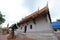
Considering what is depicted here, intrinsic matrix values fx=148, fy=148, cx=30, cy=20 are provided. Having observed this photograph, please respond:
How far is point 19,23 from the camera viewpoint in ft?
73.2

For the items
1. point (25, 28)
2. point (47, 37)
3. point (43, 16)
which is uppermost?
point (43, 16)

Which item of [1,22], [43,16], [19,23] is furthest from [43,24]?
[1,22]

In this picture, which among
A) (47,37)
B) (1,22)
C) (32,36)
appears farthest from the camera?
(1,22)

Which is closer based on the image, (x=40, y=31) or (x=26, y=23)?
(x=40, y=31)

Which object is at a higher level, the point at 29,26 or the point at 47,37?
the point at 29,26

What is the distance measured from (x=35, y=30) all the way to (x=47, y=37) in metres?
2.81

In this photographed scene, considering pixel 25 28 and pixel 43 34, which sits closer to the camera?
pixel 43 34

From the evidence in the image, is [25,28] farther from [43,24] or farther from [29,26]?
[43,24]

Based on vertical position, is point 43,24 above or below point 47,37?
above

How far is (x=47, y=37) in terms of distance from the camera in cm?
1800

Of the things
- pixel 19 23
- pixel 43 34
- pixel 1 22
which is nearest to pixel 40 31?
pixel 43 34

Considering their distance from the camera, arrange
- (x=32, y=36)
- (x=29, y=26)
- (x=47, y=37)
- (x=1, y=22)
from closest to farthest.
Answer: (x=47, y=37) → (x=32, y=36) → (x=29, y=26) → (x=1, y=22)

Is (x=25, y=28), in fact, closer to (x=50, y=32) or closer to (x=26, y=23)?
(x=26, y=23)

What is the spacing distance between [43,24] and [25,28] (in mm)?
3328
